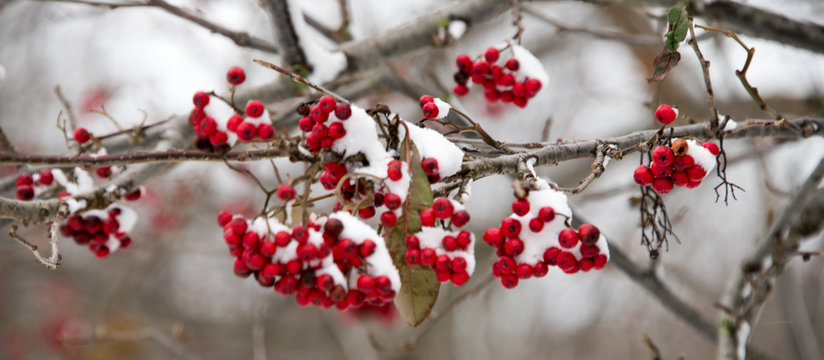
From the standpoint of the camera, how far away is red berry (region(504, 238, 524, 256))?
3.78 ft

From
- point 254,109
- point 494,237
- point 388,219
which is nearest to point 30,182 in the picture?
point 254,109

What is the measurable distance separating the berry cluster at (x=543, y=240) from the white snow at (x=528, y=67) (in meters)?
0.90

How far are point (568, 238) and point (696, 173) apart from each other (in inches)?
13.0

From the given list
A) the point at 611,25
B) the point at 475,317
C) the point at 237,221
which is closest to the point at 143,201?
the point at 475,317

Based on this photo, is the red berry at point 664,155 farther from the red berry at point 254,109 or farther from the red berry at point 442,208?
the red berry at point 254,109

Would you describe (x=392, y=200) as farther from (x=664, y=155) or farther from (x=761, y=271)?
(x=761, y=271)

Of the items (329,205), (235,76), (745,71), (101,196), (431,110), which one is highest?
(745,71)

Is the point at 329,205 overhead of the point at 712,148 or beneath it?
beneath

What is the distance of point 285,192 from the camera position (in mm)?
1161

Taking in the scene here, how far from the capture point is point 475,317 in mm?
5223

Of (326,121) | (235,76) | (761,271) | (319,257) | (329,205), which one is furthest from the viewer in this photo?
(329,205)

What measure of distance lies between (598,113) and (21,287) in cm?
922

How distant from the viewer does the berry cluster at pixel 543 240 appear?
110 centimetres

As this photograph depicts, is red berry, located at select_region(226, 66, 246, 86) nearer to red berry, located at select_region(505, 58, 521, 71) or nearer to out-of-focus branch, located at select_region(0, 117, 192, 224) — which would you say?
out-of-focus branch, located at select_region(0, 117, 192, 224)
